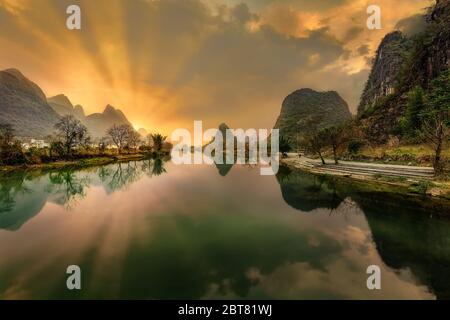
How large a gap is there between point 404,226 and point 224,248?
1329cm

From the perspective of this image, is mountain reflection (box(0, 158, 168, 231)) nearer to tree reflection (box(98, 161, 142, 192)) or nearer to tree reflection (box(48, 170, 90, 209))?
tree reflection (box(48, 170, 90, 209))

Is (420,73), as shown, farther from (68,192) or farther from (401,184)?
(68,192)

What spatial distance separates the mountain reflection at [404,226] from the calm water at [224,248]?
0.07 meters

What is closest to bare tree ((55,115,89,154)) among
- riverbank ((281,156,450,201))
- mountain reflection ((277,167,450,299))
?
mountain reflection ((277,167,450,299))

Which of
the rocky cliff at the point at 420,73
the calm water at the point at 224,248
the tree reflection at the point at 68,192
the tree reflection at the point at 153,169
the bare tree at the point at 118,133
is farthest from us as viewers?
the bare tree at the point at 118,133

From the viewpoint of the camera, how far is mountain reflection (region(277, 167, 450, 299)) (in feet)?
32.9

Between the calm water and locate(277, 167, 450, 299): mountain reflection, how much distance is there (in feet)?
0.23

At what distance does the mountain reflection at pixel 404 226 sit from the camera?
10.0m

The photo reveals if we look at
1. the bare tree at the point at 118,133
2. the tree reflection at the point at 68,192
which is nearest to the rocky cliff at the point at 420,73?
the tree reflection at the point at 68,192

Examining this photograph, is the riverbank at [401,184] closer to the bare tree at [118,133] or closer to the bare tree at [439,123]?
the bare tree at [439,123]

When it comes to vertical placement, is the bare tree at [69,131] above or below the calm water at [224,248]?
above

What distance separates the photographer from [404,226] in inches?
591

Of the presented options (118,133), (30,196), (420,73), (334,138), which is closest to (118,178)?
(30,196)
